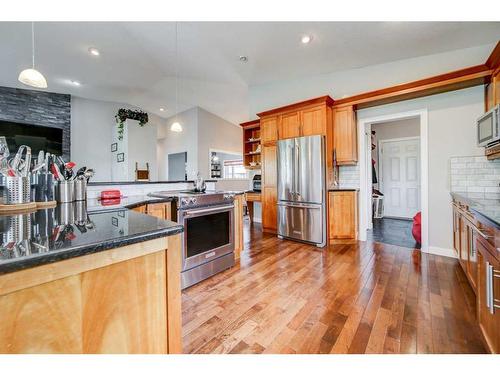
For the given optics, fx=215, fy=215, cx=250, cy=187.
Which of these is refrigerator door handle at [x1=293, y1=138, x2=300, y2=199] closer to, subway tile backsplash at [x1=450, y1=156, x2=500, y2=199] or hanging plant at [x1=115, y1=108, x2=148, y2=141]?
subway tile backsplash at [x1=450, y1=156, x2=500, y2=199]

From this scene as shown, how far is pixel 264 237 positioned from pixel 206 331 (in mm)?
2360

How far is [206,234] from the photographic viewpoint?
2.26 meters

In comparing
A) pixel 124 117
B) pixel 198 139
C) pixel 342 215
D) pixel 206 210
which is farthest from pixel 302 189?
pixel 124 117

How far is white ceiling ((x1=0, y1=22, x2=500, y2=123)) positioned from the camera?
2609 mm

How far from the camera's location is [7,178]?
1.18m

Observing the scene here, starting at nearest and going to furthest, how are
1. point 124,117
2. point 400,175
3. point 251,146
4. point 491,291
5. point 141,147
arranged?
1. point 491,291
2. point 251,146
3. point 400,175
4. point 124,117
5. point 141,147

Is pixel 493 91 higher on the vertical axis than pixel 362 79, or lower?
lower

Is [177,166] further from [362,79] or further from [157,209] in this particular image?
[362,79]

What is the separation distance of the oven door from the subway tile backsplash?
9.10 feet

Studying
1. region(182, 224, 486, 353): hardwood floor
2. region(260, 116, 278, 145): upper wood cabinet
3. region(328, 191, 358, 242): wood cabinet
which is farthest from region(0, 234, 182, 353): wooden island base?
region(260, 116, 278, 145): upper wood cabinet

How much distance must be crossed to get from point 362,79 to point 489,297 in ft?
11.0

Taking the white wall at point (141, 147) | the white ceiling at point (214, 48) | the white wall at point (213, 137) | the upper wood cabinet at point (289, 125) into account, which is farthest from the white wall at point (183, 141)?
the upper wood cabinet at point (289, 125)

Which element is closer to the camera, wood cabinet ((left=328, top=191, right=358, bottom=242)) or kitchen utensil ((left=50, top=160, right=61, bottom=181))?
kitchen utensil ((left=50, top=160, right=61, bottom=181))

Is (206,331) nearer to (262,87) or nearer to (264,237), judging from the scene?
(264,237)
